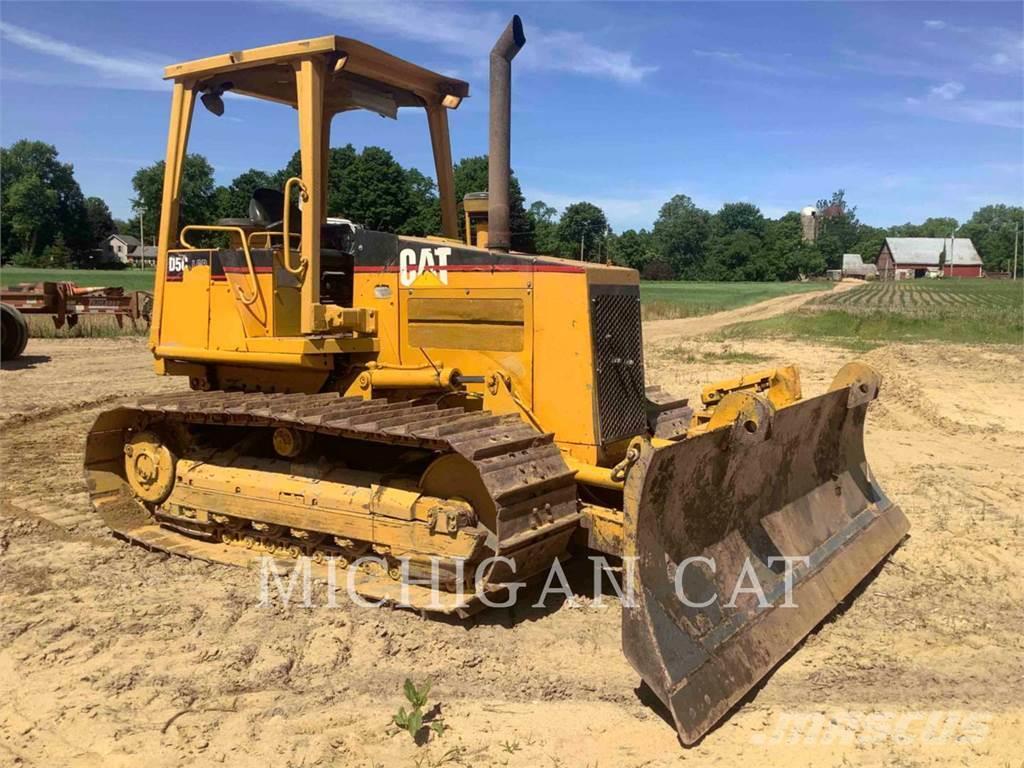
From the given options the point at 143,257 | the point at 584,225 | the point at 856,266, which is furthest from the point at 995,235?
the point at 143,257

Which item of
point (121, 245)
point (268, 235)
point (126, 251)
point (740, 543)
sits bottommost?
point (740, 543)

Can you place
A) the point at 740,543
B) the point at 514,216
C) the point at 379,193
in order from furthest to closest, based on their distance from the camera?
the point at 379,193
the point at 514,216
the point at 740,543

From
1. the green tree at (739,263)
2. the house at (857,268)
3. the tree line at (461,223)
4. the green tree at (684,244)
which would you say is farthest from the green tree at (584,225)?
the house at (857,268)

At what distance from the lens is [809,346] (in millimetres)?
19938

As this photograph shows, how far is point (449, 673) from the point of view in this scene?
4.07 metres

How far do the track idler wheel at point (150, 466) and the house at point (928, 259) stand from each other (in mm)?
130832

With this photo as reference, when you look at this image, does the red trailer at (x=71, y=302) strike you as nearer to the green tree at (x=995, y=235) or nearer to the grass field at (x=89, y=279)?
the grass field at (x=89, y=279)

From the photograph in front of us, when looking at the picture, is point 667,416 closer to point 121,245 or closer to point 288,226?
point 288,226

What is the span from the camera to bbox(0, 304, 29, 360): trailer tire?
15.5 metres

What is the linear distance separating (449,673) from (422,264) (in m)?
2.53

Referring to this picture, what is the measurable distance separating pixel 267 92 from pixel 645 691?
4923 mm

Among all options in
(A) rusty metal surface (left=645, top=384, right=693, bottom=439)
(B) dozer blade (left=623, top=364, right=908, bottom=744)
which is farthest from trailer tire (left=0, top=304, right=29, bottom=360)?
(B) dozer blade (left=623, top=364, right=908, bottom=744)

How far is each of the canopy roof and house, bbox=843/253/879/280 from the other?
427 ft

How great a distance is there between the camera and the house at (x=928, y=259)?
405ft
